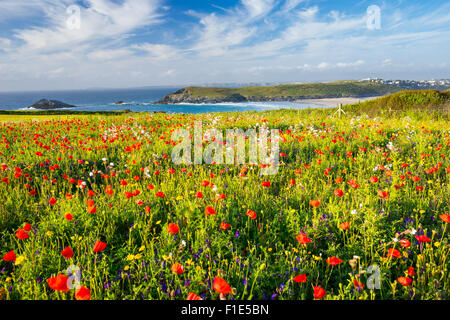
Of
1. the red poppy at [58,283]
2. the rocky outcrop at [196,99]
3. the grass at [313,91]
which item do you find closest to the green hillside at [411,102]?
the red poppy at [58,283]

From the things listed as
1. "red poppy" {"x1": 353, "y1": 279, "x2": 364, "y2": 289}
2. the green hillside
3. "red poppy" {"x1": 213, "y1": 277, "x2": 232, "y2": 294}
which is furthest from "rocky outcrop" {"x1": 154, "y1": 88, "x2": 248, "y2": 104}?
"red poppy" {"x1": 213, "y1": 277, "x2": 232, "y2": 294}

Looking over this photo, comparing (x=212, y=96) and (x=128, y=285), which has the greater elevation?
(x=212, y=96)

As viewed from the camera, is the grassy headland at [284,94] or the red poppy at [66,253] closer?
the red poppy at [66,253]

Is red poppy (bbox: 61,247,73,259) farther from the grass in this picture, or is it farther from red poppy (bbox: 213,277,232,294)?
the grass

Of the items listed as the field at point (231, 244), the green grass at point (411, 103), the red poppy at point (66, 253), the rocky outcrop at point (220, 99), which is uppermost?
the rocky outcrop at point (220, 99)

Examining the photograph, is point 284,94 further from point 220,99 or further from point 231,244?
point 231,244

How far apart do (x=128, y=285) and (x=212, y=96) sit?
15002cm

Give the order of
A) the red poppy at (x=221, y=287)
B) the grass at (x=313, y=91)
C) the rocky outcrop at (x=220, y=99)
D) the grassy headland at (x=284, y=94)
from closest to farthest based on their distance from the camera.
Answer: the red poppy at (x=221, y=287), the grass at (x=313, y=91), the grassy headland at (x=284, y=94), the rocky outcrop at (x=220, y=99)

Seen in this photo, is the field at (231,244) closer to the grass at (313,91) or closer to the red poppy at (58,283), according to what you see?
the red poppy at (58,283)

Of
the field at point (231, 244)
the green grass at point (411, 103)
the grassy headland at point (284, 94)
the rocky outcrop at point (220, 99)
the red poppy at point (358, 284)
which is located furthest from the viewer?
the rocky outcrop at point (220, 99)

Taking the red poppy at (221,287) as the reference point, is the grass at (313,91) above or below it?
above

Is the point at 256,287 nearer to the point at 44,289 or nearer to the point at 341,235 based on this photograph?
the point at 341,235

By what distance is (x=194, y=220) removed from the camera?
118 inches
